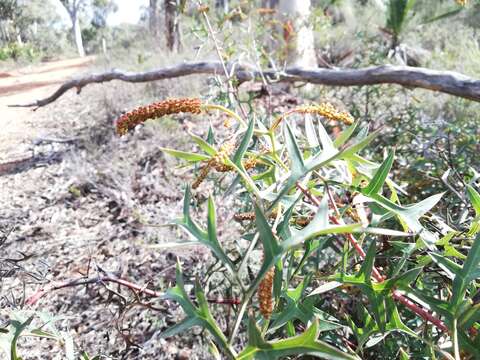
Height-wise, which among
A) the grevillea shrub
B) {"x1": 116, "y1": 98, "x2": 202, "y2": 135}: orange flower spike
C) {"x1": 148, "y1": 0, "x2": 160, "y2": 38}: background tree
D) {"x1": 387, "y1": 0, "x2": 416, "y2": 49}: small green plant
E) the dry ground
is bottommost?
the dry ground

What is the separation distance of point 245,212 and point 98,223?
200 cm

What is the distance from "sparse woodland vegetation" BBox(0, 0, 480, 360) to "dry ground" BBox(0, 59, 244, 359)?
15 mm

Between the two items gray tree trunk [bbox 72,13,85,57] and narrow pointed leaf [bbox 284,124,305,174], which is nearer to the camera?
narrow pointed leaf [bbox 284,124,305,174]

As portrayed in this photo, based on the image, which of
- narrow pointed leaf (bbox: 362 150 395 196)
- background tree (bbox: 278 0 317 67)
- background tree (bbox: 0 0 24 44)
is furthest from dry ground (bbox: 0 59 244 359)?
background tree (bbox: 0 0 24 44)

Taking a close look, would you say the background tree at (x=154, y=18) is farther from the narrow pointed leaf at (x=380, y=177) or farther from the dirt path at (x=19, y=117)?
the narrow pointed leaf at (x=380, y=177)

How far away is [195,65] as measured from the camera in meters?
4.09

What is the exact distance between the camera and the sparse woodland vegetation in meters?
0.60

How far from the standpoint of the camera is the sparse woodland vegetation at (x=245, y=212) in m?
0.60

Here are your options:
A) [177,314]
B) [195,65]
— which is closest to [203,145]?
[177,314]

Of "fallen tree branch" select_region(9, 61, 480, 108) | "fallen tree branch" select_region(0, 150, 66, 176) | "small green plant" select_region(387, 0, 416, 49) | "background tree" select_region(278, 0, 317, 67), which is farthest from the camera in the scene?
"small green plant" select_region(387, 0, 416, 49)

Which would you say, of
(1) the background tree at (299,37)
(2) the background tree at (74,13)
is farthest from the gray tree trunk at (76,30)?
(1) the background tree at (299,37)

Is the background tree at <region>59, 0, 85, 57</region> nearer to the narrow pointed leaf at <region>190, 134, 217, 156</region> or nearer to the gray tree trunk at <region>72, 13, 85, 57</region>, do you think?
the gray tree trunk at <region>72, 13, 85, 57</region>

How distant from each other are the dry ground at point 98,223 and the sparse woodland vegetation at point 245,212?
15mm

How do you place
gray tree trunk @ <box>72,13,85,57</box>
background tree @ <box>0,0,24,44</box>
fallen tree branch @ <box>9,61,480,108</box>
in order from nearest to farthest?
fallen tree branch @ <box>9,61,480,108</box> → background tree @ <box>0,0,24,44</box> → gray tree trunk @ <box>72,13,85,57</box>
